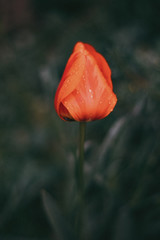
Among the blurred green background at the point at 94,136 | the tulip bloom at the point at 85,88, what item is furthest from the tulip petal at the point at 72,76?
the blurred green background at the point at 94,136

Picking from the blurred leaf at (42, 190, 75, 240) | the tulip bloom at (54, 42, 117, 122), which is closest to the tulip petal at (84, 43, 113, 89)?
the tulip bloom at (54, 42, 117, 122)

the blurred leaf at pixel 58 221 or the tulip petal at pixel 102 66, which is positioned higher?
the tulip petal at pixel 102 66

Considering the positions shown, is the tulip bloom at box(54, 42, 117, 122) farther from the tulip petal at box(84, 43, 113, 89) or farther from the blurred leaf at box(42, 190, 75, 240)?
the blurred leaf at box(42, 190, 75, 240)

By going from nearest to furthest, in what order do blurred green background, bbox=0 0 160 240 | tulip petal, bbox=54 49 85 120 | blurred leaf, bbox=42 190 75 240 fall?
1. tulip petal, bbox=54 49 85 120
2. blurred leaf, bbox=42 190 75 240
3. blurred green background, bbox=0 0 160 240

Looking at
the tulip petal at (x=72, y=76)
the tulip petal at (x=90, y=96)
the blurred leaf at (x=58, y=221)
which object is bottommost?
the blurred leaf at (x=58, y=221)

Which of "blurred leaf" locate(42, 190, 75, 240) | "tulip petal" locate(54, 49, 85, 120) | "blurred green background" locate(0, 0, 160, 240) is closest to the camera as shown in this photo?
"tulip petal" locate(54, 49, 85, 120)

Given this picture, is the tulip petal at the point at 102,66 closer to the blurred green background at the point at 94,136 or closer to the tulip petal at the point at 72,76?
the tulip petal at the point at 72,76

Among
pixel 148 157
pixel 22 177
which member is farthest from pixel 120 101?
pixel 22 177
